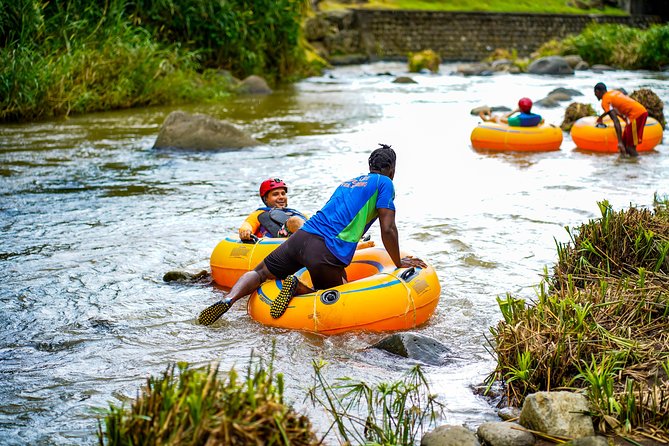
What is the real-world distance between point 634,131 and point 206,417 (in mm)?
11437

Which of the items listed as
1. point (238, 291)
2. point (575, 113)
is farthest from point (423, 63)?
point (238, 291)

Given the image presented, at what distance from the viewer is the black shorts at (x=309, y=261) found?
5758 mm

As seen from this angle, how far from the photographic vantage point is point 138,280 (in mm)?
7078

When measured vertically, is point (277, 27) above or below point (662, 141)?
above

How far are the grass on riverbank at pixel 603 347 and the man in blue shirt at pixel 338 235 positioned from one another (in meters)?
1.22

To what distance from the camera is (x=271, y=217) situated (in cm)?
695

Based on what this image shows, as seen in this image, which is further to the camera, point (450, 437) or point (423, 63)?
point (423, 63)

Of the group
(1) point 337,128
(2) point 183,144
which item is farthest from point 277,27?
(2) point 183,144

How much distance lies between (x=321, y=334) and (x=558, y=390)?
5.92 ft

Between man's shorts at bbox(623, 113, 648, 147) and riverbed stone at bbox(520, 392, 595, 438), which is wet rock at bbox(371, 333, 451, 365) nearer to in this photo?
riverbed stone at bbox(520, 392, 595, 438)

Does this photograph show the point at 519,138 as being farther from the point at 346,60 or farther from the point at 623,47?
the point at 346,60

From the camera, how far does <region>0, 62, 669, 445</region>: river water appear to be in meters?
4.97

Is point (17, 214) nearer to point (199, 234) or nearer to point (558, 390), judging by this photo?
point (199, 234)

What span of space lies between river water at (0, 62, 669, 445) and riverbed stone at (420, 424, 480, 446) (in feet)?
1.32
